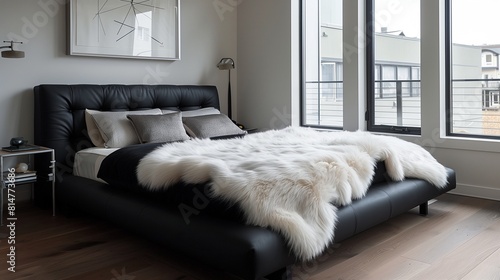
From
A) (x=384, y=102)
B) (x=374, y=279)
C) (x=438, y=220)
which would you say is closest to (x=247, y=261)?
(x=374, y=279)

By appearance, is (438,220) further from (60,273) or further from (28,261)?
(28,261)

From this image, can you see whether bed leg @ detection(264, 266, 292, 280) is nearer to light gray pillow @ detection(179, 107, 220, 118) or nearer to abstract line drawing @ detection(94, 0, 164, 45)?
light gray pillow @ detection(179, 107, 220, 118)

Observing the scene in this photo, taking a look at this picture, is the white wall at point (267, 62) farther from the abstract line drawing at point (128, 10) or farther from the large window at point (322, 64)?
the abstract line drawing at point (128, 10)

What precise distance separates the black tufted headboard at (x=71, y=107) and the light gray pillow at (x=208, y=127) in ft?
1.80

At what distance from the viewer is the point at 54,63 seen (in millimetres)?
3934

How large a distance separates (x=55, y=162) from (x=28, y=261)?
1.28 meters

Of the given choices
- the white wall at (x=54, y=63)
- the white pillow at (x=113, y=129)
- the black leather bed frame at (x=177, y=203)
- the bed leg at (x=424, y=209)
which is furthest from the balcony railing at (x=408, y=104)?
the white pillow at (x=113, y=129)

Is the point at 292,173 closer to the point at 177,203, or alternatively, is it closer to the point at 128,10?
the point at 177,203

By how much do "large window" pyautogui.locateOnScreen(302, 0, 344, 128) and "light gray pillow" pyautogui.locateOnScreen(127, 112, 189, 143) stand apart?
1855mm

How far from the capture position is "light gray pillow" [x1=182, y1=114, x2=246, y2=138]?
409cm

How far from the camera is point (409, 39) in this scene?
436 centimetres

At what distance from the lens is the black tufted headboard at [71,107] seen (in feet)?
12.1

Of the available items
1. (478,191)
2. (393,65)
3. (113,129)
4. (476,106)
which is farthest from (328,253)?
(393,65)

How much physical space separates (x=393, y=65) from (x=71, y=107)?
125 inches
